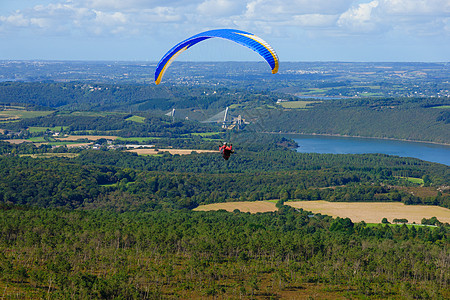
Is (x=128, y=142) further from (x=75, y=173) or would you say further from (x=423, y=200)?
(x=423, y=200)

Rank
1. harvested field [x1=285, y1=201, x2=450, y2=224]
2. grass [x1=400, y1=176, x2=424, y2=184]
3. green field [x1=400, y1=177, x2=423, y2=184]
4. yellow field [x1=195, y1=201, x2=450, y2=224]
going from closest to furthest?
harvested field [x1=285, y1=201, x2=450, y2=224], yellow field [x1=195, y1=201, x2=450, y2=224], grass [x1=400, y1=176, x2=424, y2=184], green field [x1=400, y1=177, x2=423, y2=184]

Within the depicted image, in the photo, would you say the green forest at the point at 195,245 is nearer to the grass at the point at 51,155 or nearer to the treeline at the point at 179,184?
the treeline at the point at 179,184

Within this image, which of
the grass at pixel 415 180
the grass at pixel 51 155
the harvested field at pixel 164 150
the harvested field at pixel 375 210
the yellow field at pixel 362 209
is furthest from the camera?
the harvested field at pixel 164 150

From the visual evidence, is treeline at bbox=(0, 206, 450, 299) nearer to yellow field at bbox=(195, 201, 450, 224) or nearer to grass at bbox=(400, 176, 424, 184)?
yellow field at bbox=(195, 201, 450, 224)

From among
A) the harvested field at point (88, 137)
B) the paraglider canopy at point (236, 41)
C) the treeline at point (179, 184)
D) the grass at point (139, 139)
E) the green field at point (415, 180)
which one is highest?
the paraglider canopy at point (236, 41)

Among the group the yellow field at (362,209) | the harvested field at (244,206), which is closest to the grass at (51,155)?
the harvested field at (244,206)

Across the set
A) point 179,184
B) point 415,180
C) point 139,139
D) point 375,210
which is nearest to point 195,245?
point 375,210

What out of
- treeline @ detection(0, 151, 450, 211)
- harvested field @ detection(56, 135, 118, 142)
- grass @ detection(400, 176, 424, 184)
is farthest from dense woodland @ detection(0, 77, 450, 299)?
harvested field @ detection(56, 135, 118, 142)

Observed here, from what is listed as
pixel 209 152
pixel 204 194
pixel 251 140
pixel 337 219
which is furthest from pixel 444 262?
pixel 251 140
